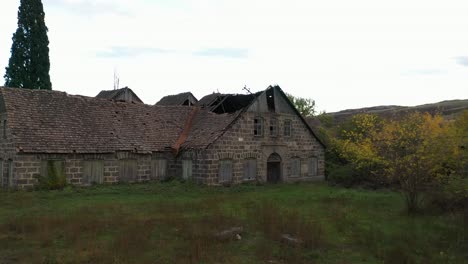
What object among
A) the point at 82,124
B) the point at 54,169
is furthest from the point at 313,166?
the point at 54,169

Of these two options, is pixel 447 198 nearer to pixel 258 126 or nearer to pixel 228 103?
pixel 258 126

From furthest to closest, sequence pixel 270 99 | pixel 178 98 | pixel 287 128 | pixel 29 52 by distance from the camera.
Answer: pixel 178 98
pixel 29 52
pixel 287 128
pixel 270 99

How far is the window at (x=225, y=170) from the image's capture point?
26506 millimetres

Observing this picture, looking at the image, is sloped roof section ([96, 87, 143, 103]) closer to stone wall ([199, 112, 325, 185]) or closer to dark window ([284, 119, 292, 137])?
stone wall ([199, 112, 325, 185])

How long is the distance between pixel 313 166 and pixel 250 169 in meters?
6.21

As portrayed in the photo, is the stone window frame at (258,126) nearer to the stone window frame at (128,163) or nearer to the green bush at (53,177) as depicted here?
the stone window frame at (128,163)

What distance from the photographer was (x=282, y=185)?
2795 centimetres

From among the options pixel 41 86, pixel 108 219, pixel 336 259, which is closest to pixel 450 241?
pixel 336 259

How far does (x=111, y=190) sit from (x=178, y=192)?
3.55 meters

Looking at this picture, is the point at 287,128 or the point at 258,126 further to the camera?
the point at 287,128

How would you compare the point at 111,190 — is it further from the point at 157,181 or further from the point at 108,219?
the point at 108,219

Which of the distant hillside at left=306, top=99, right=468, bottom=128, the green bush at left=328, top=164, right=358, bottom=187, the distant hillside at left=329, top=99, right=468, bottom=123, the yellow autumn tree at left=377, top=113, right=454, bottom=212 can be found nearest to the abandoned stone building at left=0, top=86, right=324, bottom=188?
the green bush at left=328, top=164, right=358, bottom=187

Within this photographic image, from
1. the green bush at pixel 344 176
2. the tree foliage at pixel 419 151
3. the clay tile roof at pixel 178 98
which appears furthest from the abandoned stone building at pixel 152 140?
the clay tile roof at pixel 178 98

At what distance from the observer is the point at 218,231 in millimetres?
13156
